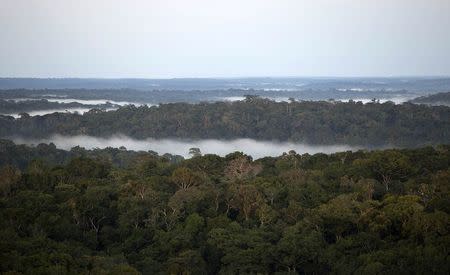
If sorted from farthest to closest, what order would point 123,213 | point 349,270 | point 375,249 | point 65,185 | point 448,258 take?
point 65,185 < point 123,213 < point 375,249 < point 349,270 < point 448,258

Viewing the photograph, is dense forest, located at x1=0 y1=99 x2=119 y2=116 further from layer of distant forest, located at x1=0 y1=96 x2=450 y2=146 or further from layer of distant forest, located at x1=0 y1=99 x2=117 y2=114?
layer of distant forest, located at x1=0 y1=96 x2=450 y2=146

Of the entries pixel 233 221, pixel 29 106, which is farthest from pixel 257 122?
pixel 233 221

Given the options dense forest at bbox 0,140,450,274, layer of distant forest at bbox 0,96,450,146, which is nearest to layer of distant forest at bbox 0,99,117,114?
layer of distant forest at bbox 0,96,450,146

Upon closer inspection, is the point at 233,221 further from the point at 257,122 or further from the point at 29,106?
the point at 29,106

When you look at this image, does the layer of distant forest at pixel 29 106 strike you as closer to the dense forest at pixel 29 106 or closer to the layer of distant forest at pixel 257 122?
the dense forest at pixel 29 106

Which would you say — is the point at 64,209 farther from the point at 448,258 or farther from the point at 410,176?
the point at 410,176

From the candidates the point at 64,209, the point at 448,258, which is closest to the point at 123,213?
the point at 64,209

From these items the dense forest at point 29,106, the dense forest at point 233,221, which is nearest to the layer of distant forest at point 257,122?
the dense forest at point 29,106
